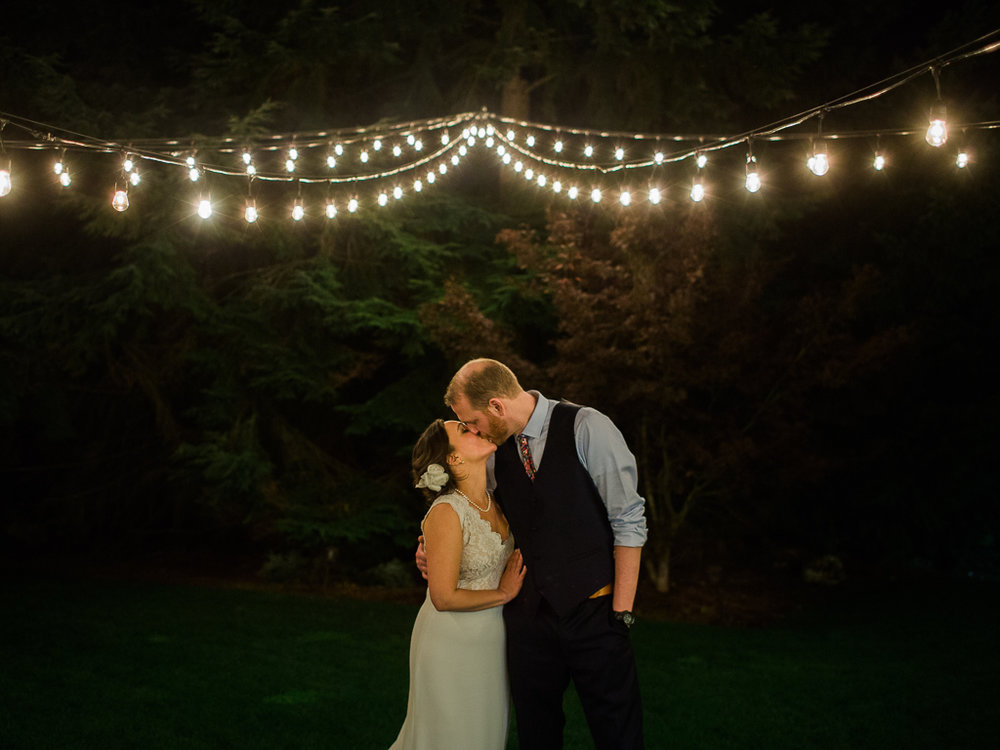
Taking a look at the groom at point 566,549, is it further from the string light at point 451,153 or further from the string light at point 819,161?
the string light at point 451,153

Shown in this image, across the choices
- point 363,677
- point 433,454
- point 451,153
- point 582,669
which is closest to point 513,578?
point 582,669

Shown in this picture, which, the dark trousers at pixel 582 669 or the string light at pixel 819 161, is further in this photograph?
the string light at pixel 819 161

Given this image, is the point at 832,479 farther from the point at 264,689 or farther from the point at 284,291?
the point at 264,689

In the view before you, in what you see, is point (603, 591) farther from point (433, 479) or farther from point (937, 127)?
point (937, 127)

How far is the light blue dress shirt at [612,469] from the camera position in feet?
8.45

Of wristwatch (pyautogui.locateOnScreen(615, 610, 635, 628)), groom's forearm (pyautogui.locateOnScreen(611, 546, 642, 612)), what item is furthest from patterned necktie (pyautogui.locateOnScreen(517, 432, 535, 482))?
wristwatch (pyautogui.locateOnScreen(615, 610, 635, 628))

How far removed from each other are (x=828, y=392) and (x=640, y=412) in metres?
3.18

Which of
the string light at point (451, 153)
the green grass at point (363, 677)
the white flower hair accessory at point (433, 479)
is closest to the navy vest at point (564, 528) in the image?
the white flower hair accessory at point (433, 479)

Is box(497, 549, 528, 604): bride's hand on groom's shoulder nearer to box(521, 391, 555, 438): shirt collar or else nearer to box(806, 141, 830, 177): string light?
box(521, 391, 555, 438): shirt collar

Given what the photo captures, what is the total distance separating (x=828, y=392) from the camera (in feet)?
32.9

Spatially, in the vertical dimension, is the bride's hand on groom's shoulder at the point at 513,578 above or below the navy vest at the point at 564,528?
below

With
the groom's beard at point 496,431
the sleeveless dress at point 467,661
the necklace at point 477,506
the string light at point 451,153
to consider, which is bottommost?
the sleeveless dress at point 467,661

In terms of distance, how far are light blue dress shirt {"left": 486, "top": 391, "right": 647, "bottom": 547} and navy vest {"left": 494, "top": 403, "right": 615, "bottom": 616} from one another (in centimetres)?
3

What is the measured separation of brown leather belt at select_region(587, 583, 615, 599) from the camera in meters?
2.62
